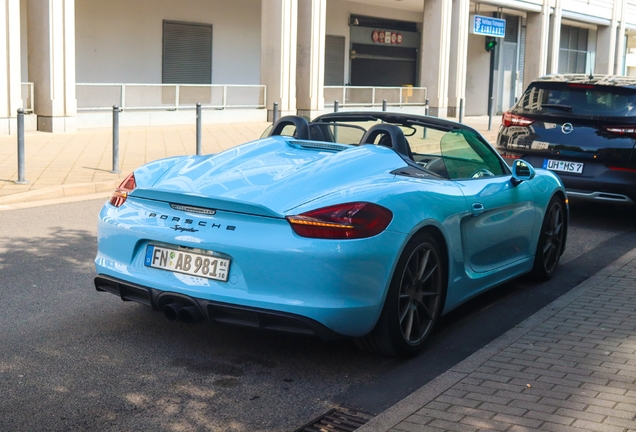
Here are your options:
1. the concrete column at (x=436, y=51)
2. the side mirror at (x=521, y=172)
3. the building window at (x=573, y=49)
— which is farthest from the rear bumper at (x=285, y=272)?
the building window at (x=573, y=49)

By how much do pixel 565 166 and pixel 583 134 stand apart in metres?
0.39

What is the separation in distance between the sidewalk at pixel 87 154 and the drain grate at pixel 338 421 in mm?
6974

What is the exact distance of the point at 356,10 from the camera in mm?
33844

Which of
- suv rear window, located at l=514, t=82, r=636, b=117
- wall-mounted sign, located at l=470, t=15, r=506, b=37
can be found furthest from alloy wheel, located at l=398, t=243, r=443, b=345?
wall-mounted sign, located at l=470, t=15, r=506, b=37

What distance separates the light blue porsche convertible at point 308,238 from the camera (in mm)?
4309

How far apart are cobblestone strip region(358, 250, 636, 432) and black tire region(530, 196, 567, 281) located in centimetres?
91

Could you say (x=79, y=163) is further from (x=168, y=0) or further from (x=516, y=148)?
(x=168, y=0)

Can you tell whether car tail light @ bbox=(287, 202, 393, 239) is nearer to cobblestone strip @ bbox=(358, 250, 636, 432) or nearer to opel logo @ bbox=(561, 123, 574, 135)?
cobblestone strip @ bbox=(358, 250, 636, 432)

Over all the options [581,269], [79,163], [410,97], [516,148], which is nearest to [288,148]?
[581,269]

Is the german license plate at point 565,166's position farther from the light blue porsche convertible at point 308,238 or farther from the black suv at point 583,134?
the light blue porsche convertible at point 308,238

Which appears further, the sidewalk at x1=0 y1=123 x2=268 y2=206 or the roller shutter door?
the roller shutter door

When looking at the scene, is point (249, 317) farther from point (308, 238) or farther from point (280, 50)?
point (280, 50)

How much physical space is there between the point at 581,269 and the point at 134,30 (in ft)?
67.0

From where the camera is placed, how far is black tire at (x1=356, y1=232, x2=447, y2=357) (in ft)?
15.1
